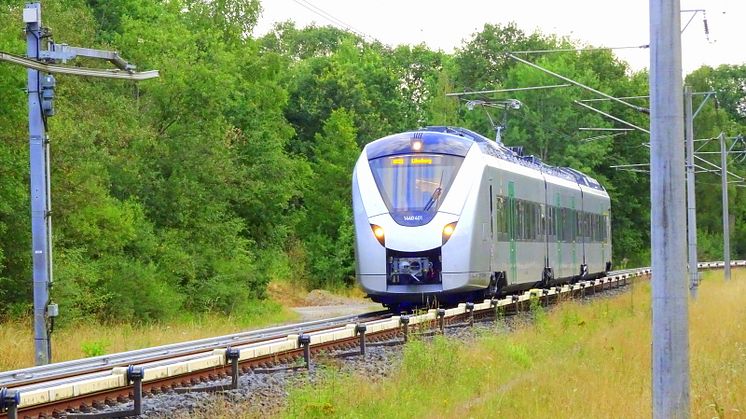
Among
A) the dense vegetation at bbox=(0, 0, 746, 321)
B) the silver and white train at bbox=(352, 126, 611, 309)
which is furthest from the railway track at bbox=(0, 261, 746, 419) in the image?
the dense vegetation at bbox=(0, 0, 746, 321)

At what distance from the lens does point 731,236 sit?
9138cm

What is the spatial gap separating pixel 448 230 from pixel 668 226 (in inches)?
525

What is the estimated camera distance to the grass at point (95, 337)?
17.8 metres

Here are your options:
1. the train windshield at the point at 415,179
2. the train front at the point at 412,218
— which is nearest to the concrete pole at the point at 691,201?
the train front at the point at 412,218

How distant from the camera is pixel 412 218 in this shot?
73.0 feet

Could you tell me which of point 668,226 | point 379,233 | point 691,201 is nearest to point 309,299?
point 691,201

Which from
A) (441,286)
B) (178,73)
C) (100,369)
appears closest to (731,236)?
(178,73)

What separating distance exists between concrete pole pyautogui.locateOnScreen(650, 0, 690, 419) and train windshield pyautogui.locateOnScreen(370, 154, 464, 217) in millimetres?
13425

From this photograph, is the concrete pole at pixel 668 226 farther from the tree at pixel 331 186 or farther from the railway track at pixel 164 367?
the tree at pixel 331 186

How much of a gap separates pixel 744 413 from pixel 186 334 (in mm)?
13509

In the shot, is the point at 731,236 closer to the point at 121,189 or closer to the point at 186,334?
the point at 121,189

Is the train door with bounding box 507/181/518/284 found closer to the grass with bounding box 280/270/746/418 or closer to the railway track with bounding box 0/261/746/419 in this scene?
the grass with bounding box 280/270/746/418

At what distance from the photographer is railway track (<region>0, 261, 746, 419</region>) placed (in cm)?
1127

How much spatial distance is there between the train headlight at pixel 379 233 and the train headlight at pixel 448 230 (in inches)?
43.1
